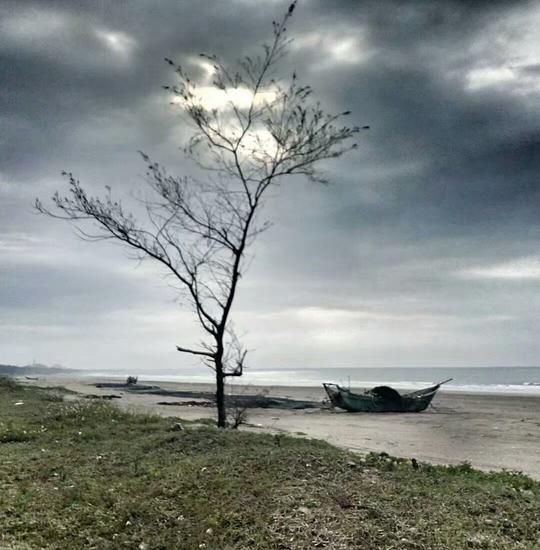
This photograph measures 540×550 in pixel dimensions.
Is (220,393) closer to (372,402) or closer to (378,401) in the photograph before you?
(372,402)

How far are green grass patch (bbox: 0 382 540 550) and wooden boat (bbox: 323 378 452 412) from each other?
995 inches

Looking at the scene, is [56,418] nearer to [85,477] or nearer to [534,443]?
[85,477]

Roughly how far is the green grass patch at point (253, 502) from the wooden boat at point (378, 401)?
2526cm

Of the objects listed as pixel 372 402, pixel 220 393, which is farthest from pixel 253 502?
pixel 372 402

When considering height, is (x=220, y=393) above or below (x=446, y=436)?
above

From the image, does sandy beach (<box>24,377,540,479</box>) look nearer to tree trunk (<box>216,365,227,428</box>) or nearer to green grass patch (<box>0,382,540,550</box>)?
tree trunk (<box>216,365,227,428</box>)

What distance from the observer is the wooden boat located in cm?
3391

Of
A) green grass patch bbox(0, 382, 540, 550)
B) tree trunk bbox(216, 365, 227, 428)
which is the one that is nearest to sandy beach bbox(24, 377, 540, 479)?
tree trunk bbox(216, 365, 227, 428)

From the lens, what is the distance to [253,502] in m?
6.48

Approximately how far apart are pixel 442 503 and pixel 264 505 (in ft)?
6.64

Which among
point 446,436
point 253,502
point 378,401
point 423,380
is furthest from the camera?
point 423,380

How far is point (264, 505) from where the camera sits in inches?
252

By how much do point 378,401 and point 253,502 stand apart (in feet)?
94.9

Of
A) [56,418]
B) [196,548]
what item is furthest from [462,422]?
[196,548]
